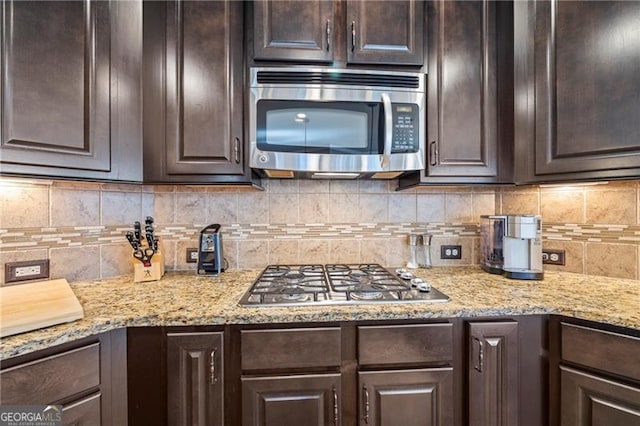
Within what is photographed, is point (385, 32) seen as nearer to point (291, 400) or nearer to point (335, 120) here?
point (335, 120)

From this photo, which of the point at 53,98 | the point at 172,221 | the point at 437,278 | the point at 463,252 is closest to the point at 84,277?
the point at 172,221

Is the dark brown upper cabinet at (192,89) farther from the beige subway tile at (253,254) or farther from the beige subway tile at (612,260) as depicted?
the beige subway tile at (612,260)

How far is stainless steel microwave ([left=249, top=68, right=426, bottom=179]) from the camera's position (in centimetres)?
124

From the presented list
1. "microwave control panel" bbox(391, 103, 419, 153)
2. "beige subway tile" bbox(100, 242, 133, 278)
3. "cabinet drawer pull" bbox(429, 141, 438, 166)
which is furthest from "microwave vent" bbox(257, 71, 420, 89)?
"beige subway tile" bbox(100, 242, 133, 278)

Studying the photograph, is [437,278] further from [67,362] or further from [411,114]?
[67,362]

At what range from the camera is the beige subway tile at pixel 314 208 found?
165 centimetres

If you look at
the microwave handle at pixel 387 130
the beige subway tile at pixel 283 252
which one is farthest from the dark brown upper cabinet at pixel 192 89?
the microwave handle at pixel 387 130

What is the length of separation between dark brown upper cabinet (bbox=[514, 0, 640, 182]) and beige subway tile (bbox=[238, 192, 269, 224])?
1.34m

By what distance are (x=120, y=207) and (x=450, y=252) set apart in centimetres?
192

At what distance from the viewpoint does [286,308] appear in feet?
3.19

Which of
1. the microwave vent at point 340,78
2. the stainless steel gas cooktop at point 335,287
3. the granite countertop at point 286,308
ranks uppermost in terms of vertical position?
the microwave vent at point 340,78

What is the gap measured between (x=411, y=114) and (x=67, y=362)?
1.56m

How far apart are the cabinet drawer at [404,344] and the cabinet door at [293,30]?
1185 mm

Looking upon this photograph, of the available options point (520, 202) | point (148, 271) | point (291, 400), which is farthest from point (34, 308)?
point (520, 202)
